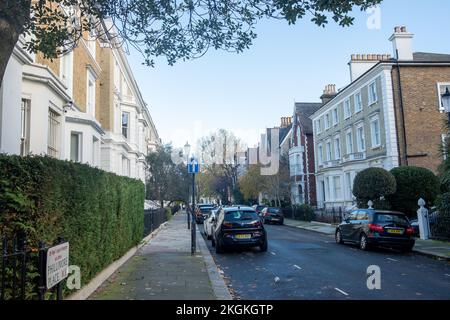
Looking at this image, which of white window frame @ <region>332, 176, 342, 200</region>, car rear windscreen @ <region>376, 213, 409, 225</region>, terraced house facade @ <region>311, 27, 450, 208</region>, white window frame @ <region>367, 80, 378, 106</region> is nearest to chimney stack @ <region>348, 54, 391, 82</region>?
terraced house facade @ <region>311, 27, 450, 208</region>

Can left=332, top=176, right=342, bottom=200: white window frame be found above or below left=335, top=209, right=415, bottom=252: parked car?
above

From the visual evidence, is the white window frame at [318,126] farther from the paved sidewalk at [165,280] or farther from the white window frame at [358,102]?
the paved sidewalk at [165,280]

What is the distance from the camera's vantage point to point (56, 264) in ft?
15.3

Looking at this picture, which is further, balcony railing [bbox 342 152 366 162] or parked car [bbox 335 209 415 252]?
balcony railing [bbox 342 152 366 162]

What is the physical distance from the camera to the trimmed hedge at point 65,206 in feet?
17.0

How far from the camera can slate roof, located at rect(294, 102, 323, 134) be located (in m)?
45.8

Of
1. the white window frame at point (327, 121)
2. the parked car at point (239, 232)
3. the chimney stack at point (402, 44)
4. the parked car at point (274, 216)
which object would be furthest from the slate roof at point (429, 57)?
the parked car at point (239, 232)

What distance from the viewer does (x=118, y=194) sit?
36.1ft

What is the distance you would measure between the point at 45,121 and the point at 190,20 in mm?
6348

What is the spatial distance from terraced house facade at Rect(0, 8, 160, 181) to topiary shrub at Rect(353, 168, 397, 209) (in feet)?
47.1

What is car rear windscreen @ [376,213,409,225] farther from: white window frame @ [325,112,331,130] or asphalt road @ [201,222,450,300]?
white window frame @ [325,112,331,130]

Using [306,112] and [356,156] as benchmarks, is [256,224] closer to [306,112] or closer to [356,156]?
[356,156]

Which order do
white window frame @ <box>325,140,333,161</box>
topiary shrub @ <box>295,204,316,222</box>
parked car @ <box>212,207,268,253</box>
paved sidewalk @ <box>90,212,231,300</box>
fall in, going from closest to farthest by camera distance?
paved sidewalk @ <box>90,212,231,300</box> < parked car @ <box>212,207,268,253</box> < topiary shrub @ <box>295,204,316,222</box> < white window frame @ <box>325,140,333,161</box>

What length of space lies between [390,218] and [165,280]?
30.9 feet
